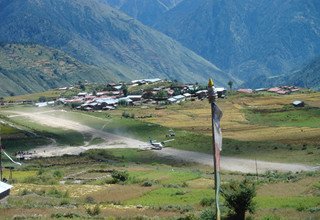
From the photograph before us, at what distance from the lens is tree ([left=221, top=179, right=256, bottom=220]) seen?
1417 inches

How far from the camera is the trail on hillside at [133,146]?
252ft

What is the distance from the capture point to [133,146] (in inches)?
4348

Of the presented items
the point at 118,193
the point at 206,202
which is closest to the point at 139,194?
the point at 118,193

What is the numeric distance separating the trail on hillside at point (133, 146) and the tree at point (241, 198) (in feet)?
121

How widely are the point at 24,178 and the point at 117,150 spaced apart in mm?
36259

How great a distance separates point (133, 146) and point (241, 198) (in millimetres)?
75339

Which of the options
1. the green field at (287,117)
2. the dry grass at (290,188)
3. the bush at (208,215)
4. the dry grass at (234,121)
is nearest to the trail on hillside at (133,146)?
the dry grass at (234,121)

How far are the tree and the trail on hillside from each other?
36749 millimetres

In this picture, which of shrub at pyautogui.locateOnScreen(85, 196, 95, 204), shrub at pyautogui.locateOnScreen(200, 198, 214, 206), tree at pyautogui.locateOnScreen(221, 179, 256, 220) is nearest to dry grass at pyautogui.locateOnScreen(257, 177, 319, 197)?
shrub at pyautogui.locateOnScreen(200, 198, 214, 206)

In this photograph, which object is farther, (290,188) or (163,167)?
(163,167)

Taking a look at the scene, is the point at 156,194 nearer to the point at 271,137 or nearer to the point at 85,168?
the point at 85,168

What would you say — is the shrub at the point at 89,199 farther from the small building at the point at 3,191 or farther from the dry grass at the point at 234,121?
the dry grass at the point at 234,121

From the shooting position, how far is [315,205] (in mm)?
38938

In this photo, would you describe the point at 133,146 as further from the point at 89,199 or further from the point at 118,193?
the point at 89,199
